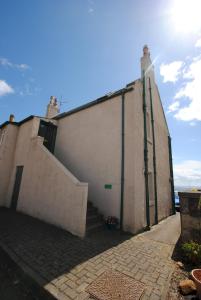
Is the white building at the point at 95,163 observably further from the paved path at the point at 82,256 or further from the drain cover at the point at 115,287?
the drain cover at the point at 115,287

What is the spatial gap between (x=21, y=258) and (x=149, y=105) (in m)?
9.66

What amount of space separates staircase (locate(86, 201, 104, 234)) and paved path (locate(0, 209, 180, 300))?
46cm

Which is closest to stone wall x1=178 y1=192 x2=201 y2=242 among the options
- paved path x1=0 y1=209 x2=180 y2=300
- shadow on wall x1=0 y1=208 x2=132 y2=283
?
paved path x1=0 y1=209 x2=180 y2=300

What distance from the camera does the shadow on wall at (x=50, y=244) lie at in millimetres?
3796

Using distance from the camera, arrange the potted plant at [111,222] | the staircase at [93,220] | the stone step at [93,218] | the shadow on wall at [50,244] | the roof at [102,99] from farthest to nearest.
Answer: the roof at [102,99], the stone step at [93,218], the potted plant at [111,222], the staircase at [93,220], the shadow on wall at [50,244]

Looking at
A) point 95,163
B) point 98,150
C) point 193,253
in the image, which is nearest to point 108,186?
point 95,163

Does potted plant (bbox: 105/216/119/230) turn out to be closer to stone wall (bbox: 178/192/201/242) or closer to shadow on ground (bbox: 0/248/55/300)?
stone wall (bbox: 178/192/201/242)

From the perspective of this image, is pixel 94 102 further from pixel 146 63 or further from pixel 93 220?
pixel 93 220

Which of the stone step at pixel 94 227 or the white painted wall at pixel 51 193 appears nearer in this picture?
the white painted wall at pixel 51 193

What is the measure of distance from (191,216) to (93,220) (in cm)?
397

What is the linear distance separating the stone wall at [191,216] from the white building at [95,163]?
2.00 m

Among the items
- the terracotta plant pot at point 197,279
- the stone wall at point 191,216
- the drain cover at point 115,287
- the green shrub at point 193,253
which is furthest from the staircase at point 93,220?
the terracotta plant pot at point 197,279

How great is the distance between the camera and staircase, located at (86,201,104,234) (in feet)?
21.3

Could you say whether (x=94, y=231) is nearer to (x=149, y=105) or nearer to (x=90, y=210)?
(x=90, y=210)
